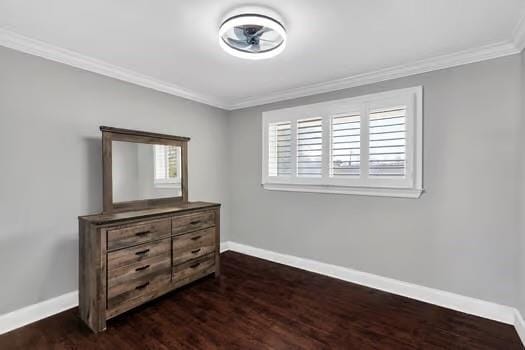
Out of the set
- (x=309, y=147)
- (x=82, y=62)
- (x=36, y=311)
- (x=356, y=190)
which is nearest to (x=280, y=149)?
(x=309, y=147)

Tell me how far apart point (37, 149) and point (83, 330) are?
1560 millimetres

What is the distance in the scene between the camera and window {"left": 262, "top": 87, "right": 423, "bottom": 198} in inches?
102

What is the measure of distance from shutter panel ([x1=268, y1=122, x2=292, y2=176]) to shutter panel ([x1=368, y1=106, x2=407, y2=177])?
1.07m

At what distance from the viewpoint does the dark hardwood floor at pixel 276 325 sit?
1.92 m

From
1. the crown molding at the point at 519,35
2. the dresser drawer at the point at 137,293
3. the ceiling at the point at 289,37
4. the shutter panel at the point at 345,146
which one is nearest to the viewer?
the ceiling at the point at 289,37

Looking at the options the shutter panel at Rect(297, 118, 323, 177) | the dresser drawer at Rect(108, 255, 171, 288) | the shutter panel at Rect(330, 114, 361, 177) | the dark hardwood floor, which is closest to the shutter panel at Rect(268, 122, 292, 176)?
the shutter panel at Rect(297, 118, 323, 177)

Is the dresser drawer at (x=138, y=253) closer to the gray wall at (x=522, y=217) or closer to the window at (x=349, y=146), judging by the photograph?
the window at (x=349, y=146)

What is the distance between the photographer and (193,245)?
112 inches

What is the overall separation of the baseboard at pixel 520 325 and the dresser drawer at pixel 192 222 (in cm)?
287

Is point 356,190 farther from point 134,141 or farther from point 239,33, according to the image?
point 134,141

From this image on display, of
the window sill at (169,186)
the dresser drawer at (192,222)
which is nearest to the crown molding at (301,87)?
the window sill at (169,186)

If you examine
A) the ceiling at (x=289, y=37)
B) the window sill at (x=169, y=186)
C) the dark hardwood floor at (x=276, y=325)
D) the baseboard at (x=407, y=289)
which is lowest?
the dark hardwood floor at (x=276, y=325)

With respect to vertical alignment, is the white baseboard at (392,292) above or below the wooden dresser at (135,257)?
below

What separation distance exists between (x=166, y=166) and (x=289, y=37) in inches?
78.9
